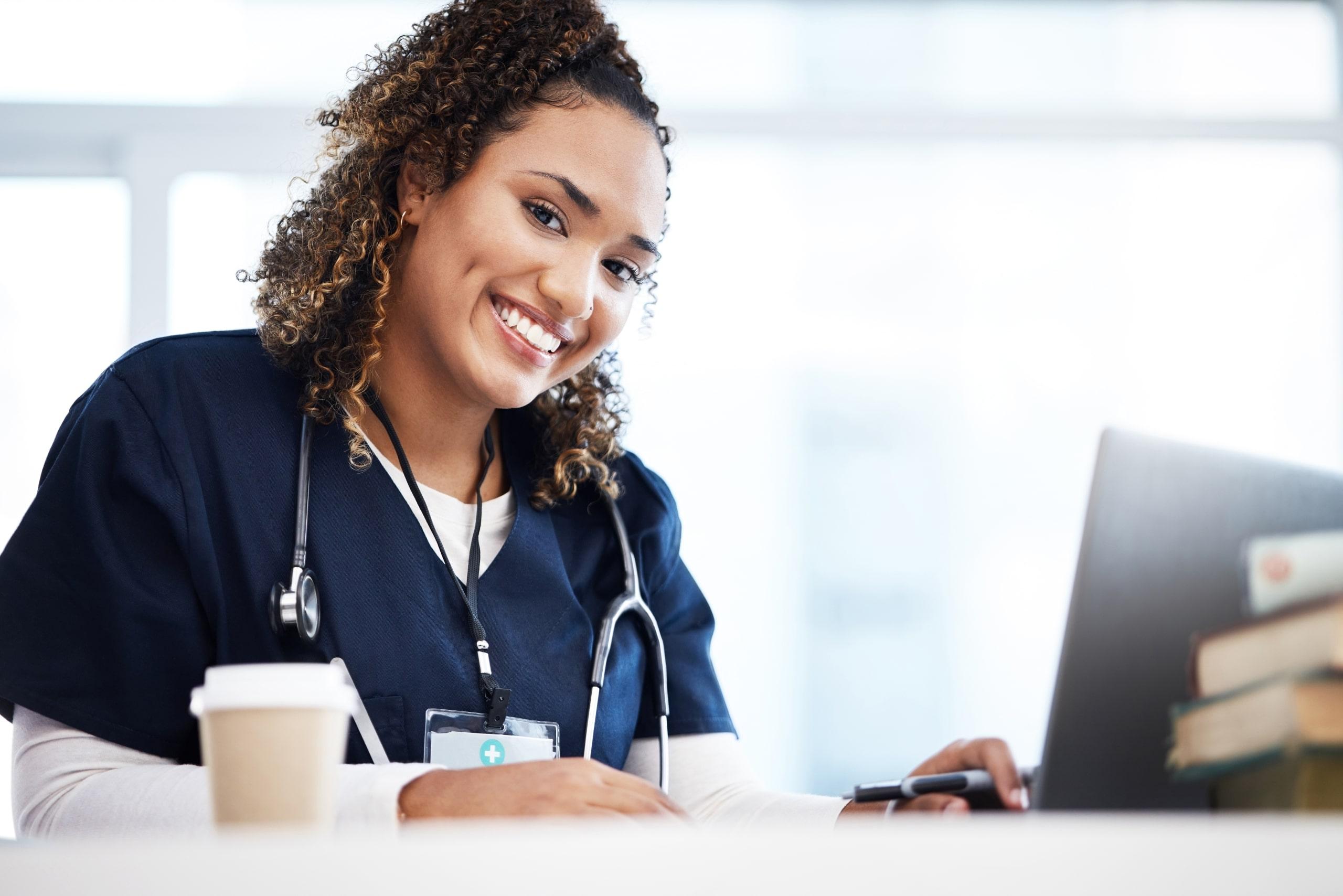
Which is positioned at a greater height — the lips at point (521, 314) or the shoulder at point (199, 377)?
the lips at point (521, 314)

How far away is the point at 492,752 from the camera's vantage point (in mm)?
1115

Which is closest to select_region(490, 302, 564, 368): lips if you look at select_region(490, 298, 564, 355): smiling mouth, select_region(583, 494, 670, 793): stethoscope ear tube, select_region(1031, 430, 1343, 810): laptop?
select_region(490, 298, 564, 355): smiling mouth

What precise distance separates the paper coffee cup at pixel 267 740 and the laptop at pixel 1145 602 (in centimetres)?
45

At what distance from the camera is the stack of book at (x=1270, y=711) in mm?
517

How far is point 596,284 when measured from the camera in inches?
52.7

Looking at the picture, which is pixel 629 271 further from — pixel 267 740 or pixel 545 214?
pixel 267 740

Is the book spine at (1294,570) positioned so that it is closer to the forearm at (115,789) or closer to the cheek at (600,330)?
the forearm at (115,789)

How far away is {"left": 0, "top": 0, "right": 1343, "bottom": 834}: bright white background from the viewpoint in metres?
2.70

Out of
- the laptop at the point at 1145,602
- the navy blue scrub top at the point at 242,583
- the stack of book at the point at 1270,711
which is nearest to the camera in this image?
the stack of book at the point at 1270,711

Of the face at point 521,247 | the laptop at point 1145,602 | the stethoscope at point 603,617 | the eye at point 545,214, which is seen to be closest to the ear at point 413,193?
the face at point 521,247

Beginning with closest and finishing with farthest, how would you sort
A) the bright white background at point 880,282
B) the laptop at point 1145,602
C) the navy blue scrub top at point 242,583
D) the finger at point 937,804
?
the laptop at point 1145,602 → the finger at point 937,804 → the navy blue scrub top at point 242,583 → the bright white background at point 880,282

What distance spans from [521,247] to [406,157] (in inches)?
8.4

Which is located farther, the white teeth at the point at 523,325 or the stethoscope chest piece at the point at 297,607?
the white teeth at the point at 523,325


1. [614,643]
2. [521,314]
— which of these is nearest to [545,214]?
[521,314]
